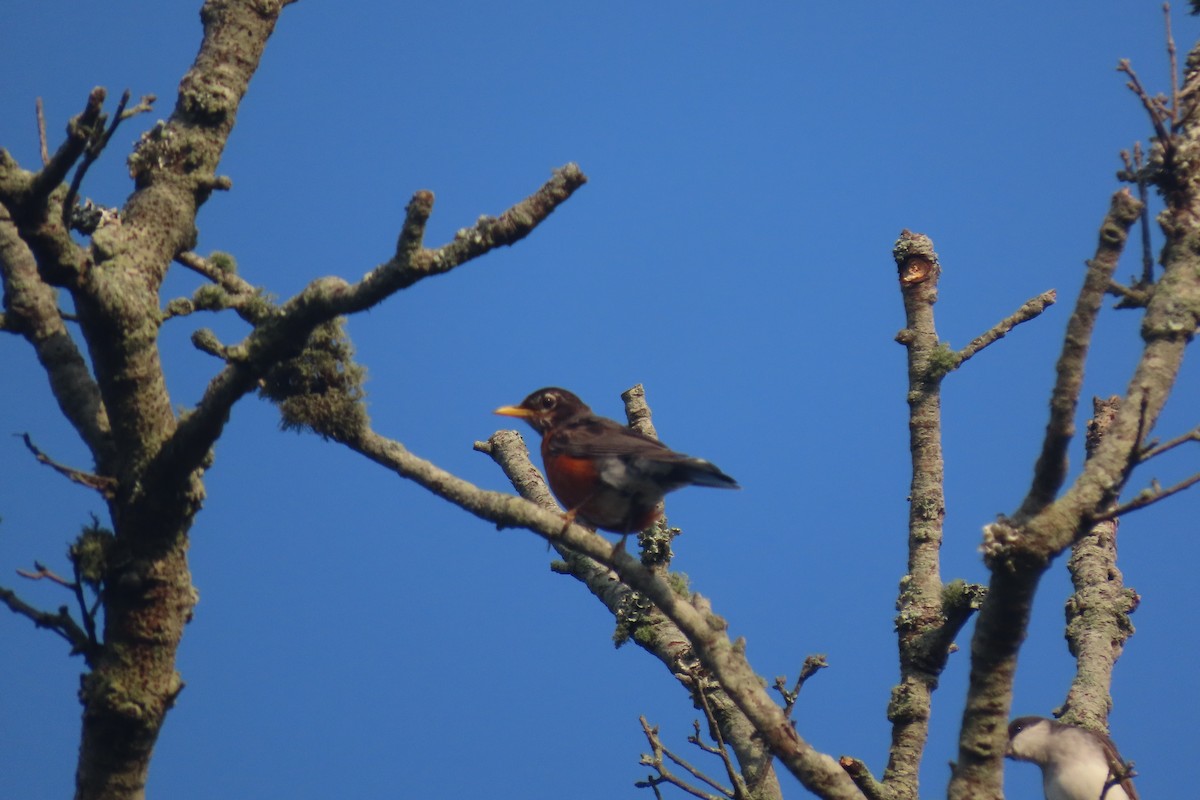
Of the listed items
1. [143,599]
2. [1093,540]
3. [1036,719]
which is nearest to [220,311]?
[143,599]

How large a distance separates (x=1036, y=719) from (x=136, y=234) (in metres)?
8.69

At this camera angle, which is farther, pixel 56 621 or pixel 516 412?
pixel 516 412

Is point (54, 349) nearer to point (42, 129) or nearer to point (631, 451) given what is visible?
point (42, 129)

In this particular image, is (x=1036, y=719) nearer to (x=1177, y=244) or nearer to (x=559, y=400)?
(x=559, y=400)

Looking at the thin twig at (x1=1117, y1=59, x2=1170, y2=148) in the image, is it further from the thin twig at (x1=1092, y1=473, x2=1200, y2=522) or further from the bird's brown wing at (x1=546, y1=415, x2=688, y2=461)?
the bird's brown wing at (x1=546, y1=415, x2=688, y2=461)

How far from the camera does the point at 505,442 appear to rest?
893 centimetres

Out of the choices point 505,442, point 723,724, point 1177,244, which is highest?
point 505,442

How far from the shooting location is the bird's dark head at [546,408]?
8852 millimetres

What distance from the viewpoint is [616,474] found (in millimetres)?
7105

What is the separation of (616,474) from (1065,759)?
16.6 feet

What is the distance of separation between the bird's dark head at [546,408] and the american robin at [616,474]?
0.88 m

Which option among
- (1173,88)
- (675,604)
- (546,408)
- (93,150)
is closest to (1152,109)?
(1173,88)

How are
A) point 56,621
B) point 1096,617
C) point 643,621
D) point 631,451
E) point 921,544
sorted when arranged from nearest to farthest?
1. point 56,621
2. point 921,544
3. point 631,451
4. point 643,621
5. point 1096,617

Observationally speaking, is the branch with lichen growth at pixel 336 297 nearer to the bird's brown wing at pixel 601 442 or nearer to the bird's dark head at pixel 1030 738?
the bird's brown wing at pixel 601 442
